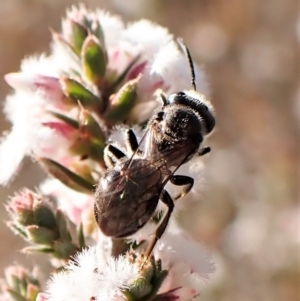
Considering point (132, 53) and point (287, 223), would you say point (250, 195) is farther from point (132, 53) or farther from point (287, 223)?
point (132, 53)

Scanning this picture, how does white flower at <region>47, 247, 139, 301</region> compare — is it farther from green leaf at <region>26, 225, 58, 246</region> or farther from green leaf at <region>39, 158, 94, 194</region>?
green leaf at <region>39, 158, 94, 194</region>

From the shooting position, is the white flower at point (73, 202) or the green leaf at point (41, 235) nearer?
the green leaf at point (41, 235)

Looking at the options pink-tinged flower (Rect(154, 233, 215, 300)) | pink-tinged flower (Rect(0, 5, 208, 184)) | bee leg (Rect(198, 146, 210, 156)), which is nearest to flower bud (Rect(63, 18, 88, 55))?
pink-tinged flower (Rect(0, 5, 208, 184))

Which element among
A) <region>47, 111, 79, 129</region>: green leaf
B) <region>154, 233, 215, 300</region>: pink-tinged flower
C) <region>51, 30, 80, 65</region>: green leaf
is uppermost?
<region>51, 30, 80, 65</region>: green leaf

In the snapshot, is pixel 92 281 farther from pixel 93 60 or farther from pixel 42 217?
pixel 93 60

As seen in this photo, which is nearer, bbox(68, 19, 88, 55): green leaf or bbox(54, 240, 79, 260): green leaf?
bbox(54, 240, 79, 260): green leaf

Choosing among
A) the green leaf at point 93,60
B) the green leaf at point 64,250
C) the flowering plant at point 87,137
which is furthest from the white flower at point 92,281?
the green leaf at point 93,60

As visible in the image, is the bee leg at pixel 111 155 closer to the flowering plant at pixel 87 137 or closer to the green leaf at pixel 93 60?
the flowering plant at pixel 87 137
